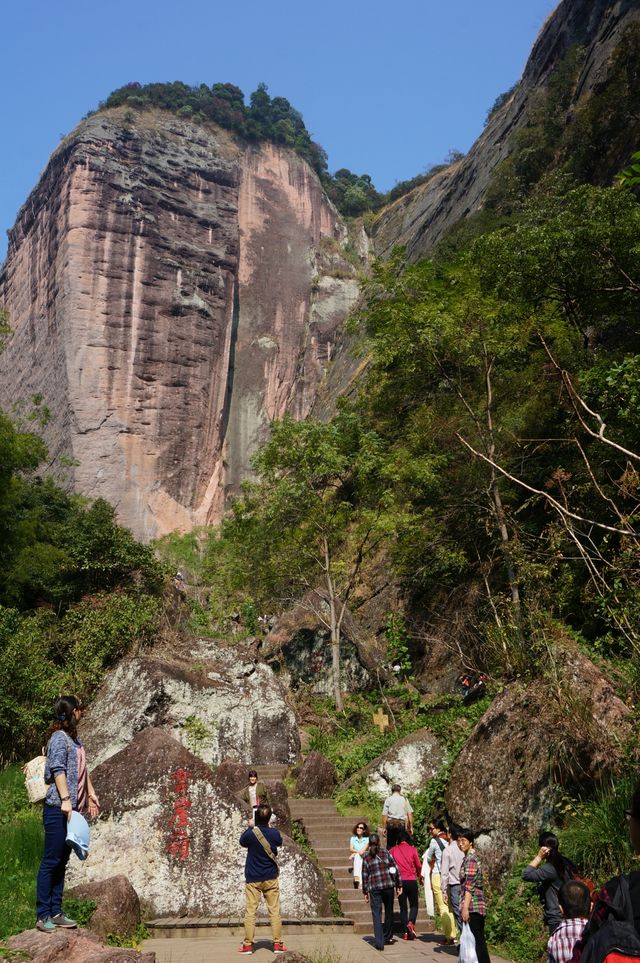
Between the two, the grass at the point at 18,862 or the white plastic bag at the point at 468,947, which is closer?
the grass at the point at 18,862

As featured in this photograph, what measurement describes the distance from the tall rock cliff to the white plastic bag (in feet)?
65.1

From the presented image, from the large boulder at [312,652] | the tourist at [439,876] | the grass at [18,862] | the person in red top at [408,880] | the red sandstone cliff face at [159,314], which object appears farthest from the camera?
the red sandstone cliff face at [159,314]

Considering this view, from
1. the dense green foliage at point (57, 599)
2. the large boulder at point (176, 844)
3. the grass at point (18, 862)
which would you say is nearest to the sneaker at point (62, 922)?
the grass at point (18, 862)

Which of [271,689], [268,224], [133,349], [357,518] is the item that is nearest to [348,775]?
[271,689]

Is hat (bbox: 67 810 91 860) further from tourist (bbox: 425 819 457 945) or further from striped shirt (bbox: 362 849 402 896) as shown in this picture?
tourist (bbox: 425 819 457 945)

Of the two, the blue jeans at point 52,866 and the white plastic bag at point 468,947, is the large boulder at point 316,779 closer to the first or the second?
the white plastic bag at point 468,947

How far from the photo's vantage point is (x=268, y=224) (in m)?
57.2

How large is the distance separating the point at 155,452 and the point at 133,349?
6.39 meters

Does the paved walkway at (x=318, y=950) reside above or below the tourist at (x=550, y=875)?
below

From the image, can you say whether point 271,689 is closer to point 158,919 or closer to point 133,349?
point 158,919

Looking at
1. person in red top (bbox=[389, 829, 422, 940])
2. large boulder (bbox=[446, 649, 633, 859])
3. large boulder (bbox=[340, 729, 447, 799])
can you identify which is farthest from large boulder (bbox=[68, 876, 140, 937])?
large boulder (bbox=[340, 729, 447, 799])

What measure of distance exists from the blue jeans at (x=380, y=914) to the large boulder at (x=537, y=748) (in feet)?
4.51

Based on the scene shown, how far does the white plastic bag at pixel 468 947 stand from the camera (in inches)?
220

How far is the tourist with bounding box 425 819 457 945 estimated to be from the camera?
7.78 metres
